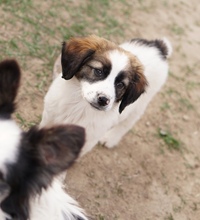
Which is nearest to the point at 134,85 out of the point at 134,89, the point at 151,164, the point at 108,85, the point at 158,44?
the point at 134,89

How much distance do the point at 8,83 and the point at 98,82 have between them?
42.8 inches

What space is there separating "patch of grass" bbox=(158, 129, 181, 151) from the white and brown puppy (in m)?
0.99

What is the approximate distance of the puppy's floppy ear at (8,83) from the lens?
Answer: 1.98m

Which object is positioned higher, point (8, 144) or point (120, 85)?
point (8, 144)

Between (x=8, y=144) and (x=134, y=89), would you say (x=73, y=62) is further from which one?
(x=8, y=144)

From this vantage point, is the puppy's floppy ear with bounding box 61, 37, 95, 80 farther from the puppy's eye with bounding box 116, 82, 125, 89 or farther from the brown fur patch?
the puppy's eye with bounding box 116, 82, 125, 89

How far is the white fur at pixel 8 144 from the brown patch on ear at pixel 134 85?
1.46m

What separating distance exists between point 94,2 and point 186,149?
2.61m

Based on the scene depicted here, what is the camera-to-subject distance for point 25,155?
1985 millimetres

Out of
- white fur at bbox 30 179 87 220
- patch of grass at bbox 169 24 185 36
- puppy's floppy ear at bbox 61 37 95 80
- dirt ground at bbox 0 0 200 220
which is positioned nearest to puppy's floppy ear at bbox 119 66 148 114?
puppy's floppy ear at bbox 61 37 95 80

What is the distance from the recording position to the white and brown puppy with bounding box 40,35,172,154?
10.1ft

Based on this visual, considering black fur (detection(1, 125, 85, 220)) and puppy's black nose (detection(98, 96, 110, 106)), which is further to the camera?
puppy's black nose (detection(98, 96, 110, 106))

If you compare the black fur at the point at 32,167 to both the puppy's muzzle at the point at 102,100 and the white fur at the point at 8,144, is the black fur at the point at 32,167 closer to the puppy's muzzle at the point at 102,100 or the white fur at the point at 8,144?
the white fur at the point at 8,144

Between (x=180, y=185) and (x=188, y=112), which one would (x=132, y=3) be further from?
(x=180, y=185)
